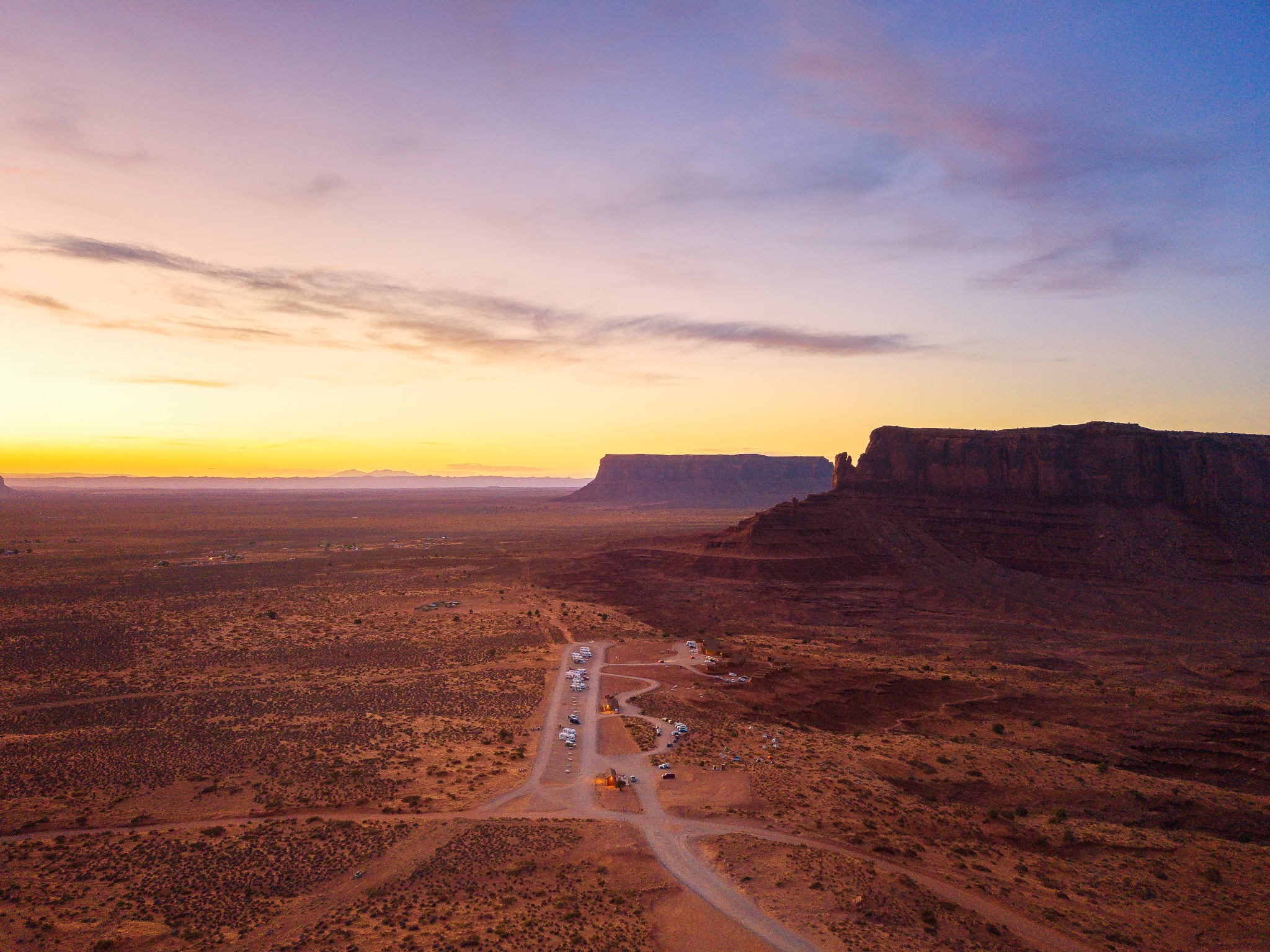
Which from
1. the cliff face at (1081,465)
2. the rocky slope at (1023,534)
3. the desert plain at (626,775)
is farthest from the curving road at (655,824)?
the cliff face at (1081,465)

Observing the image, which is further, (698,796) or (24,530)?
(24,530)

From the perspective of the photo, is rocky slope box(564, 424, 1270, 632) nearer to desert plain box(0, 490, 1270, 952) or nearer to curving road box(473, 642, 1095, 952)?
desert plain box(0, 490, 1270, 952)

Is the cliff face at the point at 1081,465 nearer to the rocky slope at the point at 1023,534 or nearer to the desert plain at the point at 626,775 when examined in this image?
the rocky slope at the point at 1023,534

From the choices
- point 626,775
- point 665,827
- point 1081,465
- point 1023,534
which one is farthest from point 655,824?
point 1081,465

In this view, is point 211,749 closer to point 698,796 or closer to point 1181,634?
point 698,796

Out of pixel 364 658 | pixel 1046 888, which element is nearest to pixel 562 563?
pixel 364 658

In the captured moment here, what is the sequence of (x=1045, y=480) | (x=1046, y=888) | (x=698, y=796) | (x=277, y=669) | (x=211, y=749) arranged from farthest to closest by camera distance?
(x=1045, y=480) → (x=277, y=669) → (x=211, y=749) → (x=698, y=796) → (x=1046, y=888)

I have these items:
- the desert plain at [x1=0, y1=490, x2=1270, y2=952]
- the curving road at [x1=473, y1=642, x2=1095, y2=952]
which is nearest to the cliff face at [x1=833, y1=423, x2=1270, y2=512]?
the desert plain at [x1=0, y1=490, x2=1270, y2=952]

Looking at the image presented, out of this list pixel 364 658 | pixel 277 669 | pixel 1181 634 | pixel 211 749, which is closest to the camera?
pixel 211 749
